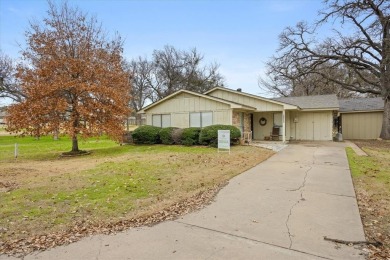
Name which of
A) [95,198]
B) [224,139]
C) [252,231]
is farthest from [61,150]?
[252,231]

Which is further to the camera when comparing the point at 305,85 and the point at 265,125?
the point at 305,85

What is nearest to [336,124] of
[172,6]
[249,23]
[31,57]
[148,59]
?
[249,23]

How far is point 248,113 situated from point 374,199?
49.0 feet

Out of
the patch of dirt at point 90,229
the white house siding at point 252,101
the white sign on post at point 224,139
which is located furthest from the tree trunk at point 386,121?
the patch of dirt at point 90,229

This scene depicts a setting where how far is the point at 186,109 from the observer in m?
18.9

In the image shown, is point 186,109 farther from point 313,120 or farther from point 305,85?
point 305,85

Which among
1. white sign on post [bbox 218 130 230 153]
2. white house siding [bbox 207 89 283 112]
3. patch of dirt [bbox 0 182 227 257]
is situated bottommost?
patch of dirt [bbox 0 182 227 257]

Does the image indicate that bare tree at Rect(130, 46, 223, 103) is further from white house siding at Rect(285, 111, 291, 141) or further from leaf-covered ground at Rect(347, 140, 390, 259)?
leaf-covered ground at Rect(347, 140, 390, 259)

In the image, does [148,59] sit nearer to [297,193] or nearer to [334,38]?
[334,38]

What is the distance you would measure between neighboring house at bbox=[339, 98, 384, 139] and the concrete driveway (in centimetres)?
2005

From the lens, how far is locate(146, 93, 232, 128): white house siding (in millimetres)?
17609

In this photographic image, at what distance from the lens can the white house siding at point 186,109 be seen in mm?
17609

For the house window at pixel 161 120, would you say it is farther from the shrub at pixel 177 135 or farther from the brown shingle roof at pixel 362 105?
the brown shingle roof at pixel 362 105

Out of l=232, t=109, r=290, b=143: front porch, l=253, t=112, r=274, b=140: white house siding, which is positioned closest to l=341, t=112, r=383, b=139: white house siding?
l=232, t=109, r=290, b=143: front porch
